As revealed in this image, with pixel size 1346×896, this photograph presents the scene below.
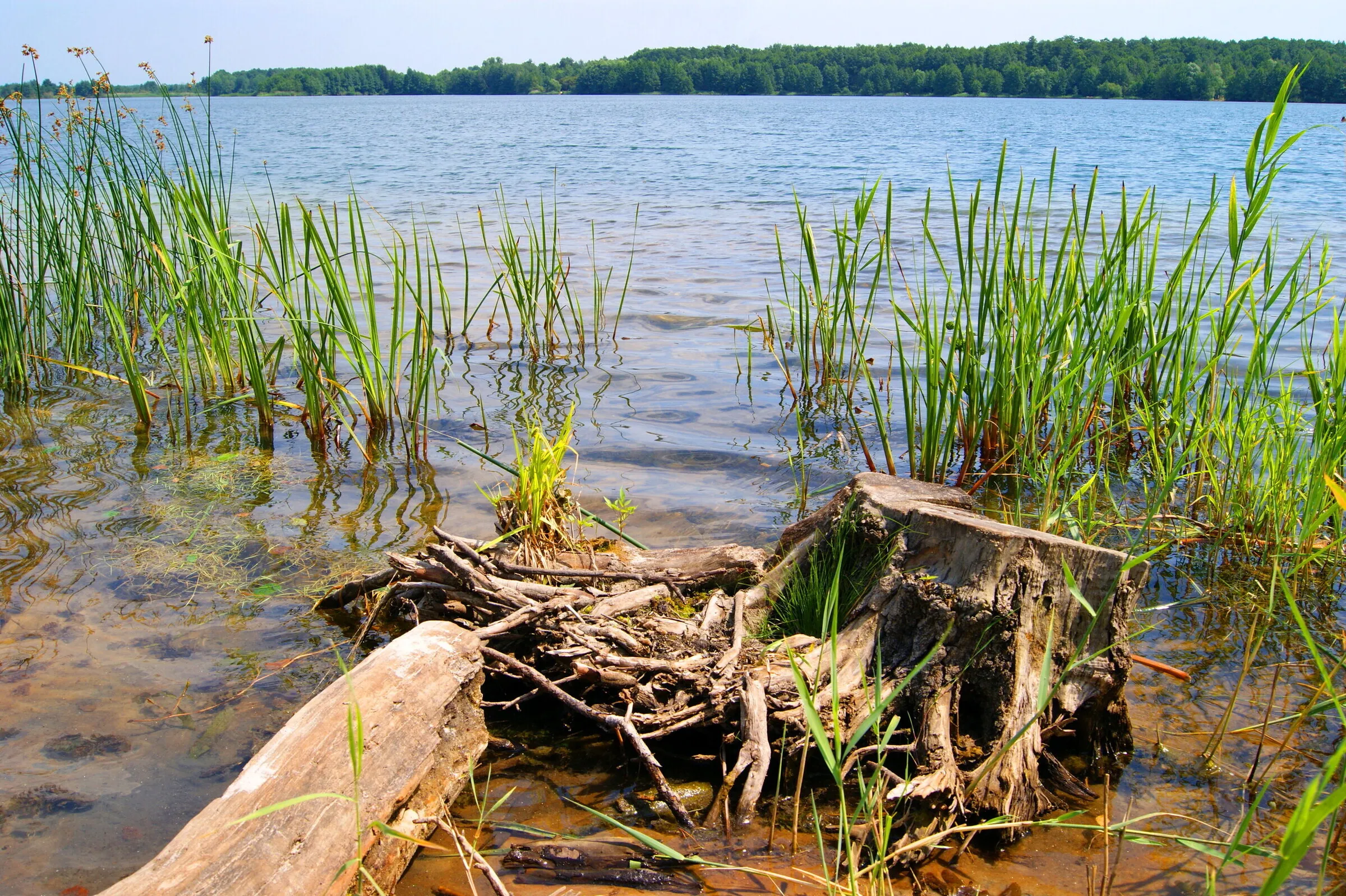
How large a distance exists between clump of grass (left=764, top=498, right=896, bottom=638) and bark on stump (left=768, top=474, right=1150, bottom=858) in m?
0.16

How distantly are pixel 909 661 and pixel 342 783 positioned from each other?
1316 millimetres

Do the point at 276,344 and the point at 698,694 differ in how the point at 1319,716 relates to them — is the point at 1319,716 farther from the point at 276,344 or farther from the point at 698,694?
the point at 276,344

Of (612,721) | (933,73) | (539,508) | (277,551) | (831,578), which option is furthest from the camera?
(933,73)

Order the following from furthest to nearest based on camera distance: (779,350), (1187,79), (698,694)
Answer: (1187,79) → (779,350) → (698,694)

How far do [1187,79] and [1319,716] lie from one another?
62.5 m

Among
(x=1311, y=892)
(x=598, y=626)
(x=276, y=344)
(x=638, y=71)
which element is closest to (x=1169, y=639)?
(x=1311, y=892)

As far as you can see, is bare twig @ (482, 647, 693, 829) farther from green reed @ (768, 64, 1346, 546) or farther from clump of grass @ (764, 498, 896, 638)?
green reed @ (768, 64, 1346, 546)

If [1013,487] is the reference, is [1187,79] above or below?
above

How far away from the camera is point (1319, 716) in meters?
2.33

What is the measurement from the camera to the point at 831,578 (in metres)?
2.48

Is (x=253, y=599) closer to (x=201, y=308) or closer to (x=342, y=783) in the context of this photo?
(x=342, y=783)

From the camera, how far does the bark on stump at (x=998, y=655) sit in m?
2.03

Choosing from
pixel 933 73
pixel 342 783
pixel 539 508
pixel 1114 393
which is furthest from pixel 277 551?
pixel 933 73

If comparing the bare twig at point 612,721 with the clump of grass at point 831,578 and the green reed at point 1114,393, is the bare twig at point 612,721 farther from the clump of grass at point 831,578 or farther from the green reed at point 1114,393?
the green reed at point 1114,393
